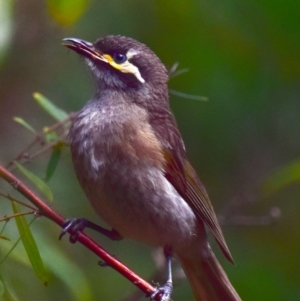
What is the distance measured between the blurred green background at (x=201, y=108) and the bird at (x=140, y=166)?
344mm

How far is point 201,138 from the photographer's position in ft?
21.2

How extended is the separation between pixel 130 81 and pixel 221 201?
2.59m

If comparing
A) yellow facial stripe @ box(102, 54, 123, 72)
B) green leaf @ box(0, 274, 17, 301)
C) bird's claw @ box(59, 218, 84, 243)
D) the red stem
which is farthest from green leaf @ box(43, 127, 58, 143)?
green leaf @ box(0, 274, 17, 301)

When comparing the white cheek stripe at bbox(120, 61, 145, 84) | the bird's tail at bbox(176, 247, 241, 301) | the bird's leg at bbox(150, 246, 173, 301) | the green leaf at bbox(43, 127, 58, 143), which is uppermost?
the white cheek stripe at bbox(120, 61, 145, 84)

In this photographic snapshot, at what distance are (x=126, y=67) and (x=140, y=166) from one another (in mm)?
690

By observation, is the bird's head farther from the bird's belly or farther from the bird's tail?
the bird's tail

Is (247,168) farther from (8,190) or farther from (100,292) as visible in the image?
(8,190)

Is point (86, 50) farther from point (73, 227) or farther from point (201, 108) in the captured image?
point (201, 108)

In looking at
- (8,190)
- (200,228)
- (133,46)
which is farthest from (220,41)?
(8,190)

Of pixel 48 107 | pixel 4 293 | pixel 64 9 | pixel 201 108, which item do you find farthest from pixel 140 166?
pixel 201 108

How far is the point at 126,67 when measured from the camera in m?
4.63

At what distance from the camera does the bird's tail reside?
4.79 metres

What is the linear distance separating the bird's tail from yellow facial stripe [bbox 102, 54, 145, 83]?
1096 millimetres

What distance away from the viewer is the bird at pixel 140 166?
4.21 metres
